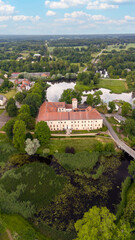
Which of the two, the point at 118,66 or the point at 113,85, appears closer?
the point at 113,85

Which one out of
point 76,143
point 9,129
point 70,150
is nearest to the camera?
point 70,150

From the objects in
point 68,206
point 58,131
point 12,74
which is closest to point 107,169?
point 68,206

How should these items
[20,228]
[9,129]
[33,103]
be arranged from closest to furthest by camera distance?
[20,228] → [9,129] → [33,103]

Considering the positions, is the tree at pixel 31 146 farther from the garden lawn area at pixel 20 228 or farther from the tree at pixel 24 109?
the garden lawn area at pixel 20 228

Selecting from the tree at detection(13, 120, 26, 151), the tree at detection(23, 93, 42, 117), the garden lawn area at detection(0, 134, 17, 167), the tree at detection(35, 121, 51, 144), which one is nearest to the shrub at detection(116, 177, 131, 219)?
the tree at detection(35, 121, 51, 144)

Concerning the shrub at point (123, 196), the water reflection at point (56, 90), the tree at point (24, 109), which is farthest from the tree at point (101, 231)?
the water reflection at point (56, 90)

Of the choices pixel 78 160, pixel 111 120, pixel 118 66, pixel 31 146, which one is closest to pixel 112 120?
pixel 111 120

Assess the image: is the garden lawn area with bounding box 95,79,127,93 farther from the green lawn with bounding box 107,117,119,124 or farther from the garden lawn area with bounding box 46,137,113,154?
the garden lawn area with bounding box 46,137,113,154

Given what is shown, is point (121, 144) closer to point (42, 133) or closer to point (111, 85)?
point (42, 133)
